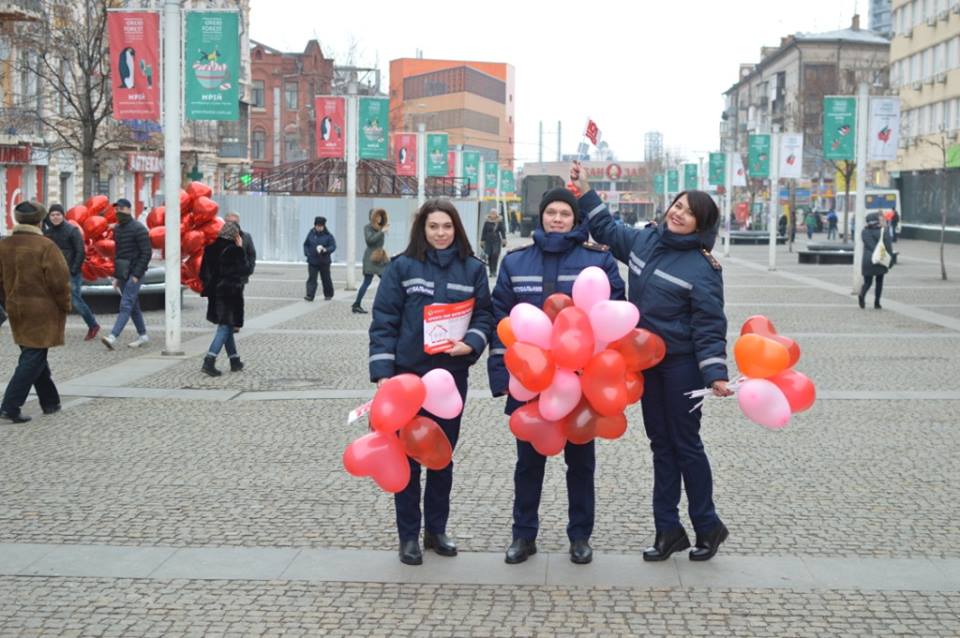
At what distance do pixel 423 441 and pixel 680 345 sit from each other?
4.23 feet

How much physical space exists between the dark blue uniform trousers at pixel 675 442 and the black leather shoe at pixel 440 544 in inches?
39.8

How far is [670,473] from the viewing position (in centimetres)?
657

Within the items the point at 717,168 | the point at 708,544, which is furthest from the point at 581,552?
the point at 717,168

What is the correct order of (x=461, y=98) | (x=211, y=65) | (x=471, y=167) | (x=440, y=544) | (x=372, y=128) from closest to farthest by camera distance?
(x=440, y=544) < (x=211, y=65) < (x=372, y=128) < (x=471, y=167) < (x=461, y=98)

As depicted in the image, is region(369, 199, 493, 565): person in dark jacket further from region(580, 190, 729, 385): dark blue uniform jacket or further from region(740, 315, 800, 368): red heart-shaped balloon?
region(740, 315, 800, 368): red heart-shaped balloon

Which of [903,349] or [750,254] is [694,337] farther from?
[750,254]

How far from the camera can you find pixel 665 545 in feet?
21.4

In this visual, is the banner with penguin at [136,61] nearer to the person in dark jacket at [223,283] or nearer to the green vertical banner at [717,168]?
the person in dark jacket at [223,283]

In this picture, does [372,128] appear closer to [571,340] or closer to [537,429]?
[537,429]

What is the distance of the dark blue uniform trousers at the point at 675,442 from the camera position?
6.39 m

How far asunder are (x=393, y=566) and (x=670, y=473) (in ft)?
4.63

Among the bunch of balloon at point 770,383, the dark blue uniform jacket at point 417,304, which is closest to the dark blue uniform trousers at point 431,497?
the dark blue uniform jacket at point 417,304

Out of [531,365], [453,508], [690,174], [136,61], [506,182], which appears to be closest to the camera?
[531,365]

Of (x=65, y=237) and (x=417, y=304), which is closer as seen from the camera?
(x=417, y=304)
